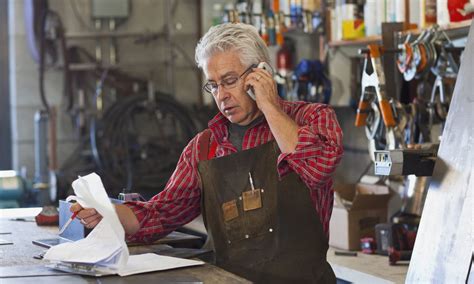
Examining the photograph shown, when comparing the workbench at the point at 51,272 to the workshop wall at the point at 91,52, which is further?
the workshop wall at the point at 91,52

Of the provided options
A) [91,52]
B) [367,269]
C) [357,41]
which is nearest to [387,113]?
[367,269]

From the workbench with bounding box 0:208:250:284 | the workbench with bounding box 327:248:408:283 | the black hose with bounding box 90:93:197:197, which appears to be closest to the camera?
the workbench with bounding box 0:208:250:284

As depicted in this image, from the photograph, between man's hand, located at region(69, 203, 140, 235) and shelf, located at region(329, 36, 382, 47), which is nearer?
man's hand, located at region(69, 203, 140, 235)

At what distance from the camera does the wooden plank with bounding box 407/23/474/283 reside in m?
2.54

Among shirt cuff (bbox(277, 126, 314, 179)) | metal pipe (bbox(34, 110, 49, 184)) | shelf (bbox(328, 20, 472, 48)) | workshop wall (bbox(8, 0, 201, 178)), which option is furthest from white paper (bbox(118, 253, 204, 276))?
workshop wall (bbox(8, 0, 201, 178))

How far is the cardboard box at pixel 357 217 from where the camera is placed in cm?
421

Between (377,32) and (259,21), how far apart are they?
1121 mm

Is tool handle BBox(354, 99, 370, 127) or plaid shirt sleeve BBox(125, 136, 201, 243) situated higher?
tool handle BBox(354, 99, 370, 127)

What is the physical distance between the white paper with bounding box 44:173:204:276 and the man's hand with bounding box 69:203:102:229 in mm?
221

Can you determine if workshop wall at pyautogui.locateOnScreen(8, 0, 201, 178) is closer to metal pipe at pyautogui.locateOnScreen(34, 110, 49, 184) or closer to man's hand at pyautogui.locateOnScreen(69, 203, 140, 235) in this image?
metal pipe at pyautogui.locateOnScreen(34, 110, 49, 184)

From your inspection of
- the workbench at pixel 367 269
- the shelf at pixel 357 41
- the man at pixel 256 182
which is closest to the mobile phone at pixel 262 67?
the man at pixel 256 182

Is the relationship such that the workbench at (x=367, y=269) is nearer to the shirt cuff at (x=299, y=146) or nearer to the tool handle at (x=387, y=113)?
the tool handle at (x=387, y=113)

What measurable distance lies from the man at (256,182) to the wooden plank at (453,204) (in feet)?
0.99

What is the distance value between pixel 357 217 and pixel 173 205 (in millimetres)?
1385
